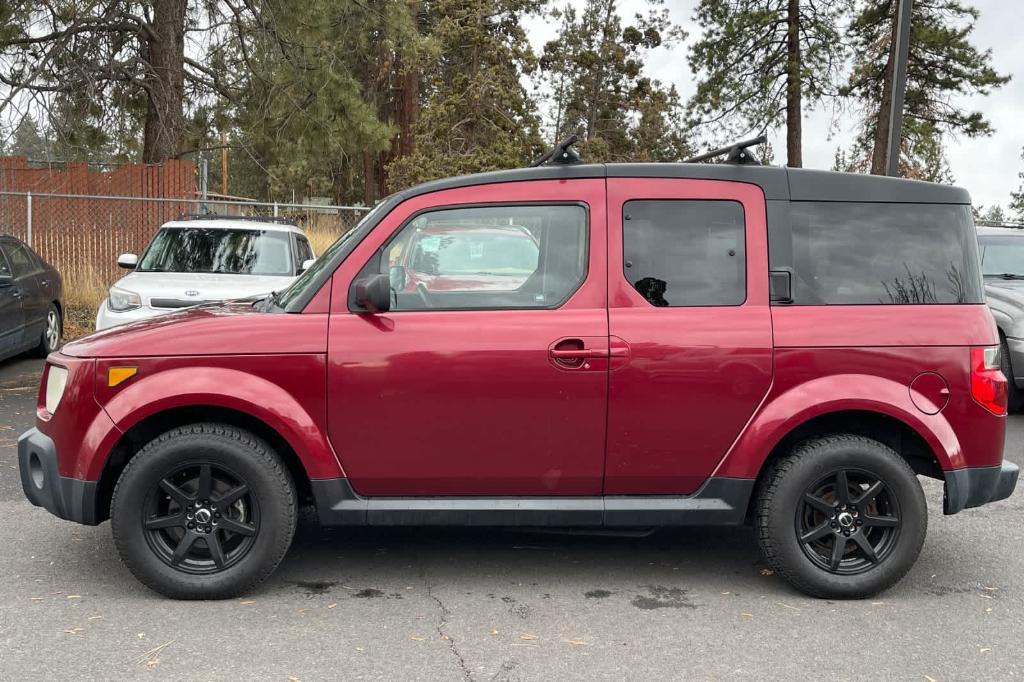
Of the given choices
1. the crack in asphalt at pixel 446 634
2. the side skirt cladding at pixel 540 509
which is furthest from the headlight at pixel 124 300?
the crack in asphalt at pixel 446 634

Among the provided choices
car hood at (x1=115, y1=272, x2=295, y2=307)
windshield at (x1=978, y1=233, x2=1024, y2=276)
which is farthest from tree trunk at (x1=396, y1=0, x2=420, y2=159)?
windshield at (x1=978, y1=233, x2=1024, y2=276)

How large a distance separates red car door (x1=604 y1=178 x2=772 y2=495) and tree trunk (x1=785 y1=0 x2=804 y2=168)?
21637 mm

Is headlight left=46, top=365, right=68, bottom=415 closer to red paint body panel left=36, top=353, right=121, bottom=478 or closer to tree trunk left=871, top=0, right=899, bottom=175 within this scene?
red paint body panel left=36, top=353, right=121, bottom=478

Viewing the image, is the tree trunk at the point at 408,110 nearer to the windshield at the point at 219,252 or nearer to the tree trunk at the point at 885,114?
the tree trunk at the point at 885,114

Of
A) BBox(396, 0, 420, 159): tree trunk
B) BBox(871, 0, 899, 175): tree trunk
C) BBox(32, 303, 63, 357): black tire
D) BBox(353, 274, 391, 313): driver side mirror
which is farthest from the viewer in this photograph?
BBox(396, 0, 420, 159): tree trunk

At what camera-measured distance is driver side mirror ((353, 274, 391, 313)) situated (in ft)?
13.9

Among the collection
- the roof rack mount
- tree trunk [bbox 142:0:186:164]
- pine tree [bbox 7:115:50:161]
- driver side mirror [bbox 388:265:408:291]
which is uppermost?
tree trunk [bbox 142:0:186:164]

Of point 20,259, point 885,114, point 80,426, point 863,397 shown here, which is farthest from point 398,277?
point 885,114

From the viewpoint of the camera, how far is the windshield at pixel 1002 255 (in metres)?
10.7

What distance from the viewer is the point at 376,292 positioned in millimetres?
4242

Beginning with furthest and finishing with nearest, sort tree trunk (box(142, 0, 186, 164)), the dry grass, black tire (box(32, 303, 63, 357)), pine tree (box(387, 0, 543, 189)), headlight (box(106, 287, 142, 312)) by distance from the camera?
pine tree (box(387, 0, 543, 189))
tree trunk (box(142, 0, 186, 164))
the dry grass
black tire (box(32, 303, 63, 357))
headlight (box(106, 287, 142, 312))

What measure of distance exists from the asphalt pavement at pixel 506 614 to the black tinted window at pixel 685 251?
137 centimetres

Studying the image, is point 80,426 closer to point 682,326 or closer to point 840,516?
point 682,326

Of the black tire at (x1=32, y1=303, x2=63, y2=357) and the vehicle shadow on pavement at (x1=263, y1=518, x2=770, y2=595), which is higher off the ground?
the black tire at (x1=32, y1=303, x2=63, y2=357)
